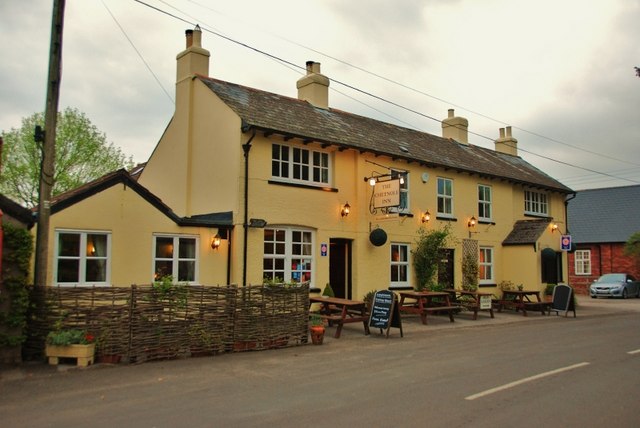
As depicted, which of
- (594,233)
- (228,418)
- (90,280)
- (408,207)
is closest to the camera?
(228,418)

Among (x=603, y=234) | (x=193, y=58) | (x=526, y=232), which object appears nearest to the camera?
(x=193, y=58)

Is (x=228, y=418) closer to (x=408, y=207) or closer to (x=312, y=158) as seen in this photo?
(x=312, y=158)

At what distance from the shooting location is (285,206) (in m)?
17.0

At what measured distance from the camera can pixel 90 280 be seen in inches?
520

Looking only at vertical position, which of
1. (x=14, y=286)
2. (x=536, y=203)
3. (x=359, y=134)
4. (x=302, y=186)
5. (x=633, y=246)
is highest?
(x=359, y=134)

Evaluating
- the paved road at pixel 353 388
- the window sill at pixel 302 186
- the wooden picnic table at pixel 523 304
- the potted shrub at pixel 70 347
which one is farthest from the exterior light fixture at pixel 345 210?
the potted shrub at pixel 70 347

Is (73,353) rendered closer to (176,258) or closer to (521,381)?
(176,258)

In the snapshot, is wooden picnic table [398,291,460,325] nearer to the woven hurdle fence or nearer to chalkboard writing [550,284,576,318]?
chalkboard writing [550,284,576,318]

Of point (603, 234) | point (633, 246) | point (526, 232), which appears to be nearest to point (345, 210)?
point (526, 232)

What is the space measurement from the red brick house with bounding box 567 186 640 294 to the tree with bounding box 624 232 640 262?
2182 millimetres

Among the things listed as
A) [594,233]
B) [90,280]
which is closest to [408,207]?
[90,280]

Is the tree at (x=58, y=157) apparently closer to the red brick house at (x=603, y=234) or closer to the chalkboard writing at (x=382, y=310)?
the chalkboard writing at (x=382, y=310)

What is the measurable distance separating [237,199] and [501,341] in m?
7.87

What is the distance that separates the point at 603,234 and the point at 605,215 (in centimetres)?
226
